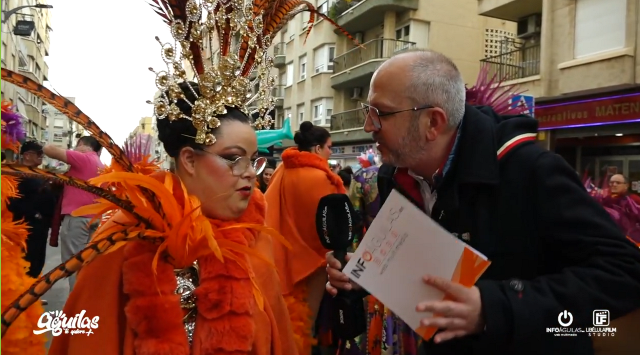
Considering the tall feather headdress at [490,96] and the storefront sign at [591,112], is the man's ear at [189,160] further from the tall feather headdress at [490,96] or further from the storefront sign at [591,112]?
the storefront sign at [591,112]

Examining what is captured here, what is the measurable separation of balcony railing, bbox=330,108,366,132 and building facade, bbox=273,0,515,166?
0.14ft

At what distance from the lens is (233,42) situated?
1930 mm

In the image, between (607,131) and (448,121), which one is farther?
(607,131)

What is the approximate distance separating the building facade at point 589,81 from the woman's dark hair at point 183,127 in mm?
8444

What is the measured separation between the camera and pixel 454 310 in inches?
51.5

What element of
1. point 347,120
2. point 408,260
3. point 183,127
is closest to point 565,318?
point 408,260

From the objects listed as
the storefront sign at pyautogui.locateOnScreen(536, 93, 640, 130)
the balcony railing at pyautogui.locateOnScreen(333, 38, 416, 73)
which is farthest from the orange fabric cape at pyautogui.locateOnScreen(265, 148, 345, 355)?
the balcony railing at pyautogui.locateOnScreen(333, 38, 416, 73)

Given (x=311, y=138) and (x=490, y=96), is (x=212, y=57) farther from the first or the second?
(x=311, y=138)

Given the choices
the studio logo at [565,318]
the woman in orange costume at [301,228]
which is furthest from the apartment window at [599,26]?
the studio logo at [565,318]

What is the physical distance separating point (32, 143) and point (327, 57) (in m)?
20.0

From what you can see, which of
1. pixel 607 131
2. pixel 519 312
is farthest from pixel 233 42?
pixel 607 131

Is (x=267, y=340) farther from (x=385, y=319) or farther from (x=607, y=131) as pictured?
(x=607, y=131)

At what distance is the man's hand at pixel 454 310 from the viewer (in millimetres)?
1303

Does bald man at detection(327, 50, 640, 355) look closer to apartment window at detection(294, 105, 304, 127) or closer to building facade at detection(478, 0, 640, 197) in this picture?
building facade at detection(478, 0, 640, 197)
